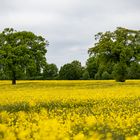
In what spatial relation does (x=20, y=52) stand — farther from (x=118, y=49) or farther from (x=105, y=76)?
(x=105, y=76)

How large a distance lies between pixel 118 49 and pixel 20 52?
32.6ft

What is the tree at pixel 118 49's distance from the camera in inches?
2101

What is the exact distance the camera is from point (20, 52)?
2090 inches

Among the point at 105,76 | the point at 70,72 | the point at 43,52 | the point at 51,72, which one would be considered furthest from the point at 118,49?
the point at 51,72

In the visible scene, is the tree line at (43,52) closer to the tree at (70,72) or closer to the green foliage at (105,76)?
the green foliage at (105,76)

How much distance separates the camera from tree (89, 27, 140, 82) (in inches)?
2101

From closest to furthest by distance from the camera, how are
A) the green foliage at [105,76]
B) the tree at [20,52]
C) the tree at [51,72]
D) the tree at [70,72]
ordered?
the tree at [20,52]
the green foliage at [105,76]
the tree at [70,72]
the tree at [51,72]

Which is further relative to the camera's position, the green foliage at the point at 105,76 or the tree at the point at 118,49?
the green foliage at the point at 105,76

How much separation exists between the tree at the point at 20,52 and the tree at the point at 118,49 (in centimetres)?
557

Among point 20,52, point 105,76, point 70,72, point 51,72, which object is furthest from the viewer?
point 51,72

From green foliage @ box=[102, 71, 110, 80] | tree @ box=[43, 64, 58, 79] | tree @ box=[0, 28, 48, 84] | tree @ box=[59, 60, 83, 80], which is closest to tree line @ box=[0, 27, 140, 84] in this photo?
tree @ box=[0, 28, 48, 84]

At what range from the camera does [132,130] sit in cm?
1000

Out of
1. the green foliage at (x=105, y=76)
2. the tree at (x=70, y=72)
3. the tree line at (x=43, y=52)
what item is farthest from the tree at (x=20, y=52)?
the tree at (x=70, y=72)

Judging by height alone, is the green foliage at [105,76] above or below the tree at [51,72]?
below
